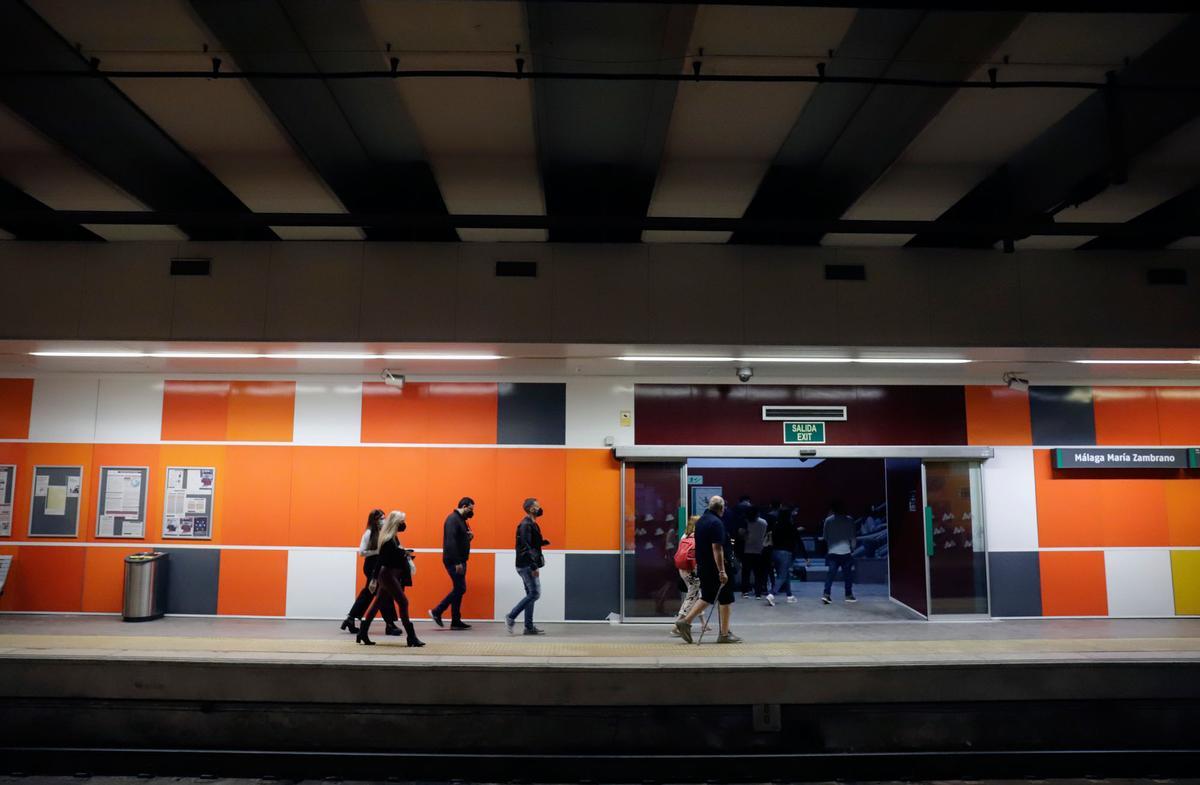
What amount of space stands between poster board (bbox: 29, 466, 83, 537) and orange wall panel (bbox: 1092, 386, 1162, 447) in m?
15.4

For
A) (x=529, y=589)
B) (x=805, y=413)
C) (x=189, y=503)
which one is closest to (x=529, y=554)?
(x=529, y=589)

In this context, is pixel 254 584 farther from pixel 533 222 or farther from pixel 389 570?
pixel 533 222

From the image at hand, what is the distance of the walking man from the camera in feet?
37.0

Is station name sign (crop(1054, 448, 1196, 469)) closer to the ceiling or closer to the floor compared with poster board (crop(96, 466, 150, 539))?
closer to the ceiling

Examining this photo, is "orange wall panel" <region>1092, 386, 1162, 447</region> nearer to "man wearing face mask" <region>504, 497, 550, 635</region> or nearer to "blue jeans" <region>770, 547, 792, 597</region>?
"blue jeans" <region>770, 547, 792, 597</region>

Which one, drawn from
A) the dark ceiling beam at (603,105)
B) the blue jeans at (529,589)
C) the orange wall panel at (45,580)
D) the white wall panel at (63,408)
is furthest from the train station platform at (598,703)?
Result: the dark ceiling beam at (603,105)

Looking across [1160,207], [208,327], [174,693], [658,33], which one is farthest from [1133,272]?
[174,693]

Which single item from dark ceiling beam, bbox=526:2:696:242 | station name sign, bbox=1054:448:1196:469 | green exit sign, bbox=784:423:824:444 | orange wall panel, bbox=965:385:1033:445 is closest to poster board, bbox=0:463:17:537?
dark ceiling beam, bbox=526:2:696:242

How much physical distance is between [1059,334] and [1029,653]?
11.8 feet

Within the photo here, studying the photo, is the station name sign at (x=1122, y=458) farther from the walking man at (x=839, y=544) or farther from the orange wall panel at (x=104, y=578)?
the orange wall panel at (x=104, y=578)

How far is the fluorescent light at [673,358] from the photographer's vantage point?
8.88 m

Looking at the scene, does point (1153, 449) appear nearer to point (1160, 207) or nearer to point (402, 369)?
point (1160, 207)

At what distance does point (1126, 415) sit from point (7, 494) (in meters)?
16.9

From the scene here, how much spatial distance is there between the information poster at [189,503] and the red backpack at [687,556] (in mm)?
6858
